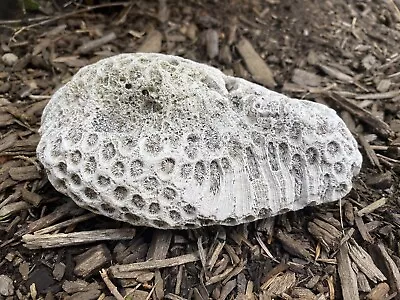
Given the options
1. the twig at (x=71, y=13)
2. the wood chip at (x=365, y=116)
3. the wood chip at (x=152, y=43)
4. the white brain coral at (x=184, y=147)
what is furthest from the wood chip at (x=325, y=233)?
the twig at (x=71, y=13)

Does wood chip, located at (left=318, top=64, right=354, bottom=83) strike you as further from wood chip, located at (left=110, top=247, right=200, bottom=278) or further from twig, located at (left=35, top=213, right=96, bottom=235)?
twig, located at (left=35, top=213, right=96, bottom=235)

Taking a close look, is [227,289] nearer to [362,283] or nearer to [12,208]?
[362,283]

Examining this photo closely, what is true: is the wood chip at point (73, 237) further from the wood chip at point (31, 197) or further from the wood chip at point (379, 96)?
the wood chip at point (379, 96)

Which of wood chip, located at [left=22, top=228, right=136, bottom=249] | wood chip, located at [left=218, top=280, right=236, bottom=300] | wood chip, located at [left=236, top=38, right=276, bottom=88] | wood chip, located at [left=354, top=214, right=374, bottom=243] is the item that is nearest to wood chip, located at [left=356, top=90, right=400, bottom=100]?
wood chip, located at [left=236, top=38, right=276, bottom=88]

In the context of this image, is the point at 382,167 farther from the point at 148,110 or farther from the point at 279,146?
the point at 148,110

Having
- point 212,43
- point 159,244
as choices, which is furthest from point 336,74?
point 159,244

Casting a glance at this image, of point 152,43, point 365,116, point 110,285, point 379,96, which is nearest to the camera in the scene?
point 110,285

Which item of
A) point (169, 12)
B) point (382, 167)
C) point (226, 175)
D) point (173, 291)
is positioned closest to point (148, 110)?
point (226, 175)
